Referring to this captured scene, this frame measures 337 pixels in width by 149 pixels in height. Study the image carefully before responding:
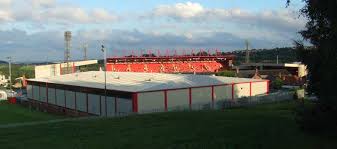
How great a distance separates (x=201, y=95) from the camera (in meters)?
63.3

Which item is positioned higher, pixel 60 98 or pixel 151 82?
pixel 151 82

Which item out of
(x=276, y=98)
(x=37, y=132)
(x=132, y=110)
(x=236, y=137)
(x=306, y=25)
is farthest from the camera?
(x=276, y=98)

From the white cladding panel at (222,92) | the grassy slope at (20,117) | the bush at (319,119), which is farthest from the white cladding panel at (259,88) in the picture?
the bush at (319,119)

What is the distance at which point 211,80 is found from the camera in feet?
222

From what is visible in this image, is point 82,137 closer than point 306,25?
No

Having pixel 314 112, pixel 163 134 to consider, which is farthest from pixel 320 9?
pixel 163 134

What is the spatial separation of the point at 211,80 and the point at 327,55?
49.1 meters

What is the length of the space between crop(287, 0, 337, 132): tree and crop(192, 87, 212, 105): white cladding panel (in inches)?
1521

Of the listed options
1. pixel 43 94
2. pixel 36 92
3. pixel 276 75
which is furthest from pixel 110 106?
pixel 276 75

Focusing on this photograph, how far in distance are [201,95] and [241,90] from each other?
10.1m

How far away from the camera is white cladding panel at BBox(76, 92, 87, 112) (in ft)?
222

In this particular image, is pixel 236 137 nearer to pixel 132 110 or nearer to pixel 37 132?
pixel 37 132

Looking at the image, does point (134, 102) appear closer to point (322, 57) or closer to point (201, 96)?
point (201, 96)

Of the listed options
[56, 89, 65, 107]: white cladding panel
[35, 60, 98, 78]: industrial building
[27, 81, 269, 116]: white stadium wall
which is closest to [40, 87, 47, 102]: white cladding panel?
[27, 81, 269, 116]: white stadium wall
